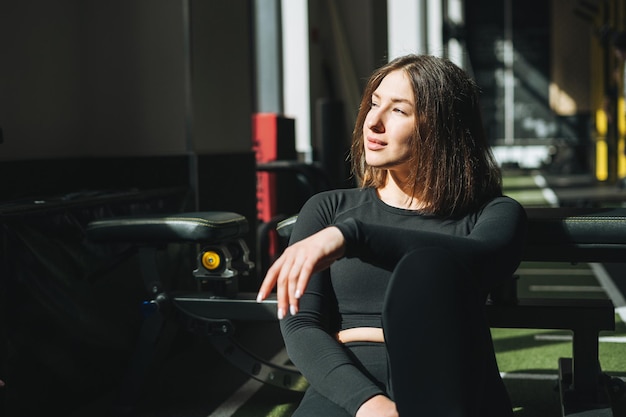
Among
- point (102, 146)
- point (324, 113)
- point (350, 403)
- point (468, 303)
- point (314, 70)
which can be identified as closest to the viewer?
point (468, 303)

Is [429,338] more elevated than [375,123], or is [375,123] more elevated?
[375,123]

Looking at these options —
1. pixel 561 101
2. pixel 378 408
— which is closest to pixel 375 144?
pixel 378 408

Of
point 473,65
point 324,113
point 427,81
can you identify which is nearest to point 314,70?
point 324,113

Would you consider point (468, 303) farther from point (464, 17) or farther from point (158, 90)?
point (464, 17)

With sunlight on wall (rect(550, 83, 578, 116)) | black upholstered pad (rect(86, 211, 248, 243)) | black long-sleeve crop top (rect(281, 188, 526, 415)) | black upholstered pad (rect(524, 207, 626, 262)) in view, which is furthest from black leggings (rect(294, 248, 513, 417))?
sunlight on wall (rect(550, 83, 578, 116))

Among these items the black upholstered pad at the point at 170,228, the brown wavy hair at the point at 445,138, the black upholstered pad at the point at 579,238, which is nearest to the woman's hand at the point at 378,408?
the brown wavy hair at the point at 445,138

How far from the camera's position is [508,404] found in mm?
1377

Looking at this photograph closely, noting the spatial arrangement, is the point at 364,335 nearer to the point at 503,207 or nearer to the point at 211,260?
the point at 503,207

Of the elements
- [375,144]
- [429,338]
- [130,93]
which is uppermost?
[130,93]

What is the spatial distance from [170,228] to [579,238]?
108 centimetres

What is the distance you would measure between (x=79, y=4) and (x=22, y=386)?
1.68m

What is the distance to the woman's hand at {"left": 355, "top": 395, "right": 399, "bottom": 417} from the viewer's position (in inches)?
51.4

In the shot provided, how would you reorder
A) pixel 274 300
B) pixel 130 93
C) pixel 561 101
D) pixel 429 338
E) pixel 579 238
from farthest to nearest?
pixel 561 101 < pixel 130 93 < pixel 274 300 < pixel 579 238 < pixel 429 338

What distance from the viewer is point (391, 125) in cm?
156
